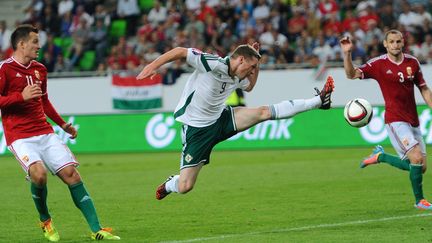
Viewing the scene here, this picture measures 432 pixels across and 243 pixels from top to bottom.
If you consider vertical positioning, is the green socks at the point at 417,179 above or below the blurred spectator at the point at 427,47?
below

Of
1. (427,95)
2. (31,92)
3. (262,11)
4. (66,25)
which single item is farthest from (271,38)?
(31,92)

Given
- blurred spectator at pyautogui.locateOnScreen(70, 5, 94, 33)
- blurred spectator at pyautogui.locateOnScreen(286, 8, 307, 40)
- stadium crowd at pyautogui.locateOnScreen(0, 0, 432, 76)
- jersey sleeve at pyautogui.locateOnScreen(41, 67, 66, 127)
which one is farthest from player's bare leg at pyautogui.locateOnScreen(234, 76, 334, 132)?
blurred spectator at pyautogui.locateOnScreen(70, 5, 94, 33)

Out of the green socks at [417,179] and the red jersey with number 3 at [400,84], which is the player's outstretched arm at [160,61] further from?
the green socks at [417,179]

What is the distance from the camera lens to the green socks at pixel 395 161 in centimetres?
1324

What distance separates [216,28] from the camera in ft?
90.0

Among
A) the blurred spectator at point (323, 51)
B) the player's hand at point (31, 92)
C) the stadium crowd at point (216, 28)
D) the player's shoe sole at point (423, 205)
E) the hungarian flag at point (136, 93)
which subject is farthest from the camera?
the stadium crowd at point (216, 28)

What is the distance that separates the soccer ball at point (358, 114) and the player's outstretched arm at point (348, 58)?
28.4 inches

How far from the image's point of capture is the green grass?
1079 cm

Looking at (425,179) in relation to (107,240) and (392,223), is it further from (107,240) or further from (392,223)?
(107,240)

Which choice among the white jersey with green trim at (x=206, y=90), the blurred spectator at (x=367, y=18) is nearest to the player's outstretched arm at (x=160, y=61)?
the white jersey with green trim at (x=206, y=90)

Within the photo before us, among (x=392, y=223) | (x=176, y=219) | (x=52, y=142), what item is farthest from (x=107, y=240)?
(x=392, y=223)

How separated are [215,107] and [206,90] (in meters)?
0.29

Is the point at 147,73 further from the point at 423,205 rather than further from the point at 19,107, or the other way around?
the point at 423,205

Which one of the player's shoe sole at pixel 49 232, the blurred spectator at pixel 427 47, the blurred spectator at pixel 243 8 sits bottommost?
the player's shoe sole at pixel 49 232
